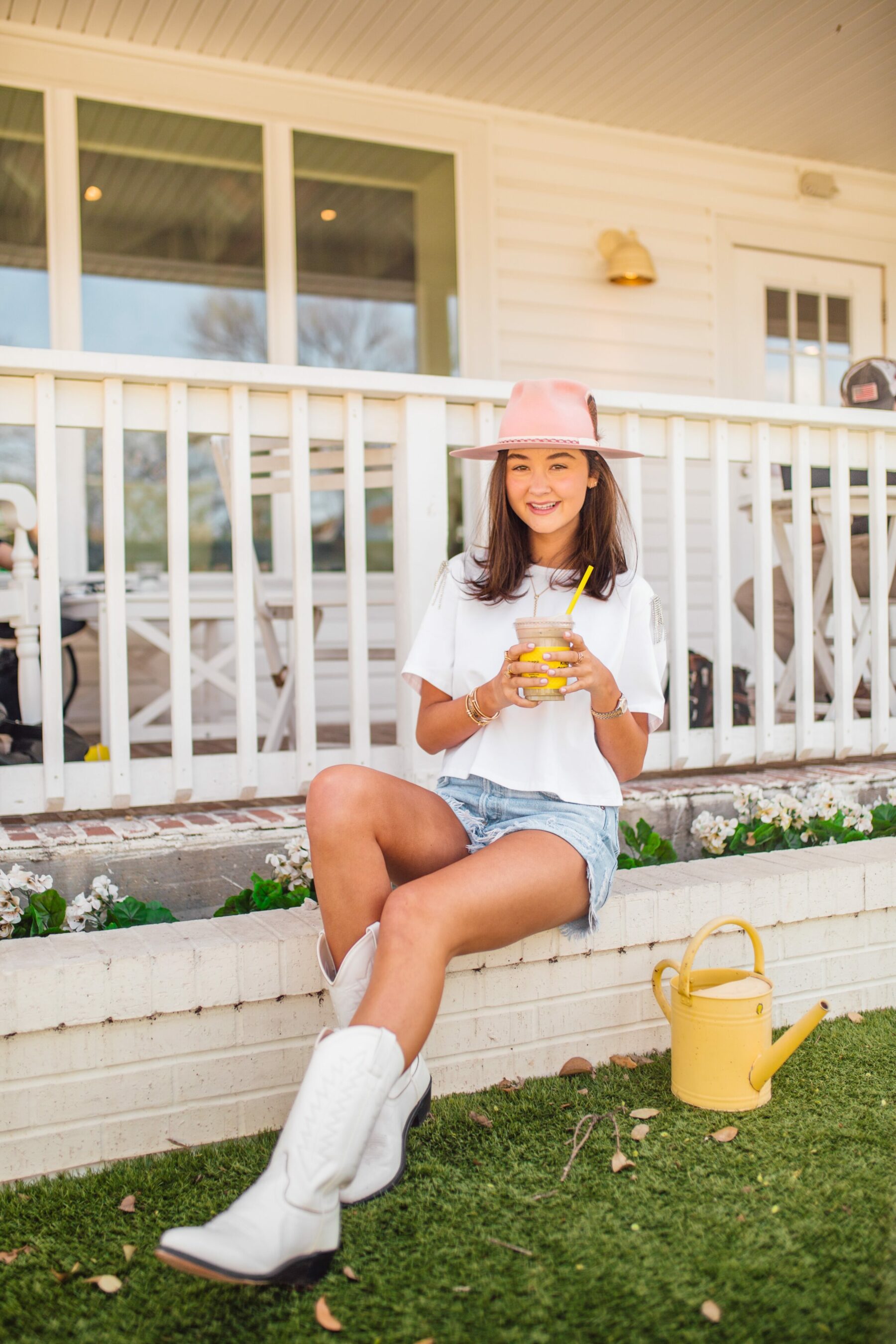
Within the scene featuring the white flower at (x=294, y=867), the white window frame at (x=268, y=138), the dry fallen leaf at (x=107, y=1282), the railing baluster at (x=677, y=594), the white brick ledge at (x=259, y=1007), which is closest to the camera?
the dry fallen leaf at (x=107, y=1282)

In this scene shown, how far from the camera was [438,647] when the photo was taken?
2053mm

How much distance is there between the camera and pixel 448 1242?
1.48m

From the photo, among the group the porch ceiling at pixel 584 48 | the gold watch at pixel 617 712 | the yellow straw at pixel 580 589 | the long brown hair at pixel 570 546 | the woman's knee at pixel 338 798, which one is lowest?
the woman's knee at pixel 338 798

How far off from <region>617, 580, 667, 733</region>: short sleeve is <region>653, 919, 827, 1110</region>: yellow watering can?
0.38 meters

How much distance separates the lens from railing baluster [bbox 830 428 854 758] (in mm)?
3236

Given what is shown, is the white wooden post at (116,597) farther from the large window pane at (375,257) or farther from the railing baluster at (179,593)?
the large window pane at (375,257)

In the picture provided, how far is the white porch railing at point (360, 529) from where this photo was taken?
2.49 meters

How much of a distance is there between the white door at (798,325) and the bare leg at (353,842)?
191 inches

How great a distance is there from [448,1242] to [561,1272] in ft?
0.53

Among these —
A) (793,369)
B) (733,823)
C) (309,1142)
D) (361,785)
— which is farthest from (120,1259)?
(793,369)

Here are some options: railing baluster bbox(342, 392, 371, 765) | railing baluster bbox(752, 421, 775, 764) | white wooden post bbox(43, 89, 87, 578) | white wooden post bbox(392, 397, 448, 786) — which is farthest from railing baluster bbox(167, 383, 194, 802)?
white wooden post bbox(43, 89, 87, 578)

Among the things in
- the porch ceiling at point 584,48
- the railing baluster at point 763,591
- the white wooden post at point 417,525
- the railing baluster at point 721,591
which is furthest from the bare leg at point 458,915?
the porch ceiling at point 584,48

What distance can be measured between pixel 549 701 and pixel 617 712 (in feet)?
0.38

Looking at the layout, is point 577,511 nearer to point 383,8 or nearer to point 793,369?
point 383,8
